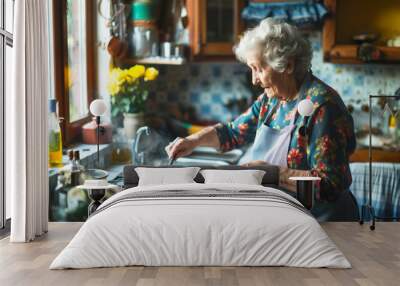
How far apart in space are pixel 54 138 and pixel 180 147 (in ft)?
4.22

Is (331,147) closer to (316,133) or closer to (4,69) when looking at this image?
(316,133)

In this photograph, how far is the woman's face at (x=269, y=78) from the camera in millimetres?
6828

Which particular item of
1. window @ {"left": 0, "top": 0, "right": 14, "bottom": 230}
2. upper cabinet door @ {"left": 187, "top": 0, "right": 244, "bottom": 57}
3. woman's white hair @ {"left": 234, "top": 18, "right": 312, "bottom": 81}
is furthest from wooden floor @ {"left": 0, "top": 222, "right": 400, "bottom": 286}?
upper cabinet door @ {"left": 187, "top": 0, "right": 244, "bottom": 57}

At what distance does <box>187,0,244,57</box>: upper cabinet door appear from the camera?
6.82 m

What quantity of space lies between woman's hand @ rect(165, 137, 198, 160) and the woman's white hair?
1.02 m

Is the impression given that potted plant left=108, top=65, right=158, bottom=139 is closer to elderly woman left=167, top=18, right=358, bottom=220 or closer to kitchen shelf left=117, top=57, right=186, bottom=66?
kitchen shelf left=117, top=57, right=186, bottom=66

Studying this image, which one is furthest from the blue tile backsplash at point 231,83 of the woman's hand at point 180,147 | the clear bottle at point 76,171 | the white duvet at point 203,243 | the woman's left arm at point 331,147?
the white duvet at point 203,243

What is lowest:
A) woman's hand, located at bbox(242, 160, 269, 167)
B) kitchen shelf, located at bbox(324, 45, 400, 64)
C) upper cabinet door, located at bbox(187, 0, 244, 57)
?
woman's hand, located at bbox(242, 160, 269, 167)

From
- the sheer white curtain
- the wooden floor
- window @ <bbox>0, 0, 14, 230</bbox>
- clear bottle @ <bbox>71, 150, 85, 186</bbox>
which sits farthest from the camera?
clear bottle @ <bbox>71, 150, 85, 186</bbox>

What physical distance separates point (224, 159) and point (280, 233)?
8.00 feet

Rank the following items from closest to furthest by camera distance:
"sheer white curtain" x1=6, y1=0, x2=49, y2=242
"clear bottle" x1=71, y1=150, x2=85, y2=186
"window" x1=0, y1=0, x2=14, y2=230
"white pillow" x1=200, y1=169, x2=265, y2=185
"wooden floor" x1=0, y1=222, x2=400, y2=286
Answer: "wooden floor" x1=0, y1=222, x2=400, y2=286 → "sheer white curtain" x1=6, y1=0, x2=49, y2=242 → "window" x1=0, y1=0, x2=14, y2=230 → "white pillow" x1=200, y1=169, x2=265, y2=185 → "clear bottle" x1=71, y1=150, x2=85, y2=186

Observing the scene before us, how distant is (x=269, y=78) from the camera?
6855mm

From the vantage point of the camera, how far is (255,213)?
15.4 ft

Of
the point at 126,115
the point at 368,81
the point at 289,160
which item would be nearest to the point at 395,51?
the point at 368,81
